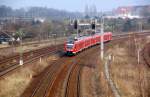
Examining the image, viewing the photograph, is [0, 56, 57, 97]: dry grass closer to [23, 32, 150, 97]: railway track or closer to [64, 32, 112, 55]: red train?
[23, 32, 150, 97]: railway track

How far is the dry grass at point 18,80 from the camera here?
90.8ft

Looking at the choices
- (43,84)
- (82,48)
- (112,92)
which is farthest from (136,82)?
(82,48)

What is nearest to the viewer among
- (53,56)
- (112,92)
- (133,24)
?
(112,92)

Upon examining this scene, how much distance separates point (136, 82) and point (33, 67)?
13646mm

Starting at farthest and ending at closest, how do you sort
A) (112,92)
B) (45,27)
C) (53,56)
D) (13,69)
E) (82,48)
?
(45,27) < (82,48) < (53,56) < (13,69) < (112,92)

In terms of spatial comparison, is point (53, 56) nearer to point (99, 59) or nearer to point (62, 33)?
point (99, 59)

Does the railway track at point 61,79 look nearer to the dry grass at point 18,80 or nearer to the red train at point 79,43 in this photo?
the dry grass at point 18,80

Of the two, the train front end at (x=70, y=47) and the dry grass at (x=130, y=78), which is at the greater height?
the train front end at (x=70, y=47)

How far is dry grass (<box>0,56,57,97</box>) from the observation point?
90.8 ft

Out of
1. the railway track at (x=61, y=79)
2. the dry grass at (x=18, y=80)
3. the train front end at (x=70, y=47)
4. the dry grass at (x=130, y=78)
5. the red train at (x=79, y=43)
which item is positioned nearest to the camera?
the railway track at (x=61, y=79)

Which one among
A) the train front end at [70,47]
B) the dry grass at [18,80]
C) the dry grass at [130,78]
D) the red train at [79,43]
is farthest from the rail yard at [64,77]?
the red train at [79,43]

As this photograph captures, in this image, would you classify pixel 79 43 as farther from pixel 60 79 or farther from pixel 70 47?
pixel 60 79

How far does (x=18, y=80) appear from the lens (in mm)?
31688

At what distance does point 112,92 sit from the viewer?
1084 inches
